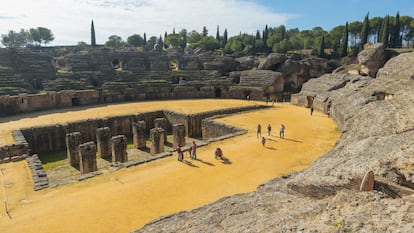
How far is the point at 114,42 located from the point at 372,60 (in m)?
65.0

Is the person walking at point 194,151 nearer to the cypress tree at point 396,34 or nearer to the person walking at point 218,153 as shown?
the person walking at point 218,153

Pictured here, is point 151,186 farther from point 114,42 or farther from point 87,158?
point 114,42

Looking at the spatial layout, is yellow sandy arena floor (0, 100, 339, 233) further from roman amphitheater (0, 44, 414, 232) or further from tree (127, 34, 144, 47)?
tree (127, 34, 144, 47)

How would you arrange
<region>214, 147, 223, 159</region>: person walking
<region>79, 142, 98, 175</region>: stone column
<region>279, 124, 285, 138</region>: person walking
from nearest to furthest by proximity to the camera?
<region>214, 147, 223, 159</region>: person walking < <region>79, 142, 98, 175</region>: stone column < <region>279, 124, 285, 138</region>: person walking

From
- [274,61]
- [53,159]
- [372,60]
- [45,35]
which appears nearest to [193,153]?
[53,159]

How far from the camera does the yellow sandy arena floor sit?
7.78m

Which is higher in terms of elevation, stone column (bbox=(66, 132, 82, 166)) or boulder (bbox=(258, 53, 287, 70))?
boulder (bbox=(258, 53, 287, 70))

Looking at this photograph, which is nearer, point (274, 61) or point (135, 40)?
point (274, 61)

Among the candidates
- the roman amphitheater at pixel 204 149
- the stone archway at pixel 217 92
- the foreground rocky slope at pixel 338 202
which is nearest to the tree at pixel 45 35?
the roman amphitheater at pixel 204 149

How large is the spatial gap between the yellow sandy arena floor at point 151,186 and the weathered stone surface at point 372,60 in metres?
17.9

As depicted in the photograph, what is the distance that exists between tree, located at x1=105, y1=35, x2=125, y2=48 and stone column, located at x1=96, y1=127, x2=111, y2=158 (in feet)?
202

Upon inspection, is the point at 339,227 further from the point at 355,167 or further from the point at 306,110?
the point at 306,110

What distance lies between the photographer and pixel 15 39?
241 feet

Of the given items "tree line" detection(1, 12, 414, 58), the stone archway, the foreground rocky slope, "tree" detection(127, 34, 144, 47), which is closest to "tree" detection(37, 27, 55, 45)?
"tree line" detection(1, 12, 414, 58)
